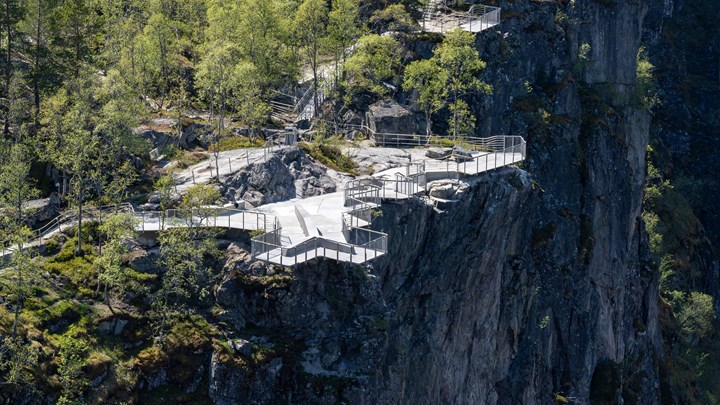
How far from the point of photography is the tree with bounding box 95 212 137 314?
59812mm

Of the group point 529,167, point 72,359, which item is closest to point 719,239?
point 529,167

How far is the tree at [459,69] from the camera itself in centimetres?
8706

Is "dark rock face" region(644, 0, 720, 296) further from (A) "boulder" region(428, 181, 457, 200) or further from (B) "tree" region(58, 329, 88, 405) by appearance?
(B) "tree" region(58, 329, 88, 405)

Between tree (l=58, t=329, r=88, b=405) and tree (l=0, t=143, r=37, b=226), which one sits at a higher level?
tree (l=0, t=143, r=37, b=226)

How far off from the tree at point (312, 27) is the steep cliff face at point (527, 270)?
1250 centimetres

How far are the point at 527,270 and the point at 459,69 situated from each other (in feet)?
52.4

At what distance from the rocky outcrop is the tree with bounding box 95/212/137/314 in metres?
8.92

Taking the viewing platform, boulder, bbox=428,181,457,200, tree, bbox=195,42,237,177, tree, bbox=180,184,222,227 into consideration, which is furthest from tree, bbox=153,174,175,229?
boulder, bbox=428,181,457,200

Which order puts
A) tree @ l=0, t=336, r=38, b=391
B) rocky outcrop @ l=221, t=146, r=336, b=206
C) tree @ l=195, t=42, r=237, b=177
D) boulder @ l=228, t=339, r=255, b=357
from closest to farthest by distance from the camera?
tree @ l=0, t=336, r=38, b=391, boulder @ l=228, t=339, r=255, b=357, rocky outcrop @ l=221, t=146, r=336, b=206, tree @ l=195, t=42, r=237, b=177

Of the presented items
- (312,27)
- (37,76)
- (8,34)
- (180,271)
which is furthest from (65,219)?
(312,27)

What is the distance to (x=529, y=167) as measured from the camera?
91875 millimetres

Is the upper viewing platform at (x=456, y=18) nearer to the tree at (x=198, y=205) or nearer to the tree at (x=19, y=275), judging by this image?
the tree at (x=198, y=205)

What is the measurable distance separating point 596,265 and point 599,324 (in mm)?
4920

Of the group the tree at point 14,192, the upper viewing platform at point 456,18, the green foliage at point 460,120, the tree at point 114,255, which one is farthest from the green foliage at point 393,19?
the tree at point 114,255
